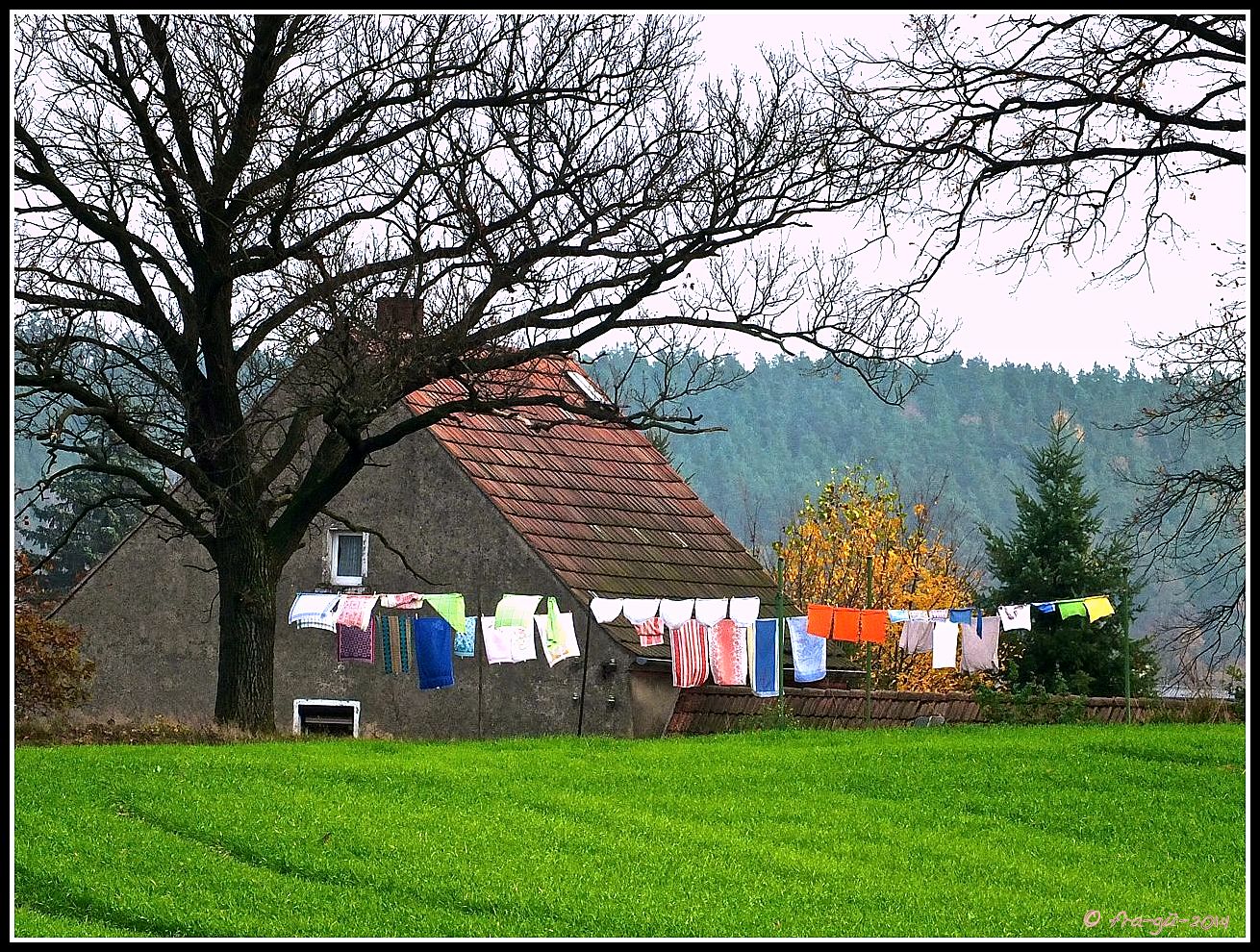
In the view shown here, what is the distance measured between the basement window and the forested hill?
91.3 m

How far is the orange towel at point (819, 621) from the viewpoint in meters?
21.6

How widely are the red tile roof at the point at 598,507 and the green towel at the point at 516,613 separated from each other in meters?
2.14

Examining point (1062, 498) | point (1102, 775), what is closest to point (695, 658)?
point (1102, 775)

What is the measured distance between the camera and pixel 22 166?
17078 mm

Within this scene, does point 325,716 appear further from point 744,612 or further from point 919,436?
point 919,436

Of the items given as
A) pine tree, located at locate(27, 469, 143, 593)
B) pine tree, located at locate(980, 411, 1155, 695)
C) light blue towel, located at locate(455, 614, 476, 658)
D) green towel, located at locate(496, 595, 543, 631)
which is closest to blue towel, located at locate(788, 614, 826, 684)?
green towel, located at locate(496, 595, 543, 631)

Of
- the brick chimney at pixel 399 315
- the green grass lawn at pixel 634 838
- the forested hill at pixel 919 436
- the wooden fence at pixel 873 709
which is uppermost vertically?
the forested hill at pixel 919 436

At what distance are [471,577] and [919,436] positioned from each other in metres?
110

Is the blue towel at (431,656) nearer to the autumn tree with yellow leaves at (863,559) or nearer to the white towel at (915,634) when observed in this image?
the white towel at (915,634)

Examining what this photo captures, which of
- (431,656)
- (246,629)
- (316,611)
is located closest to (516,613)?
(431,656)

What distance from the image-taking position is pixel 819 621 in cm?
2173

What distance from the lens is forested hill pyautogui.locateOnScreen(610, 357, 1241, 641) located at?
4761 inches

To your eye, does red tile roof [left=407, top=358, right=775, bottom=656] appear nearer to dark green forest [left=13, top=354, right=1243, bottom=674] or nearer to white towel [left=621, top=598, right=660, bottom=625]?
white towel [left=621, top=598, right=660, bottom=625]

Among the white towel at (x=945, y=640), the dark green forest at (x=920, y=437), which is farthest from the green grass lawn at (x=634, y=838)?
the dark green forest at (x=920, y=437)
